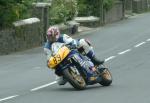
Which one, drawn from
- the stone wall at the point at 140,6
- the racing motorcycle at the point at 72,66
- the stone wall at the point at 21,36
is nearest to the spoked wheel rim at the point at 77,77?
the racing motorcycle at the point at 72,66

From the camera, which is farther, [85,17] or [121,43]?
[85,17]

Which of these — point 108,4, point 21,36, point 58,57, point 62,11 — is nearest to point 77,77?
point 58,57

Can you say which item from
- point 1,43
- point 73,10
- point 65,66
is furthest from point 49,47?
point 73,10

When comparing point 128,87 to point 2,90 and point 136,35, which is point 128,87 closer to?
point 2,90

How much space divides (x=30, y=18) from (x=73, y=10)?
8.29 meters

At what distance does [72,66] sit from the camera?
583 inches

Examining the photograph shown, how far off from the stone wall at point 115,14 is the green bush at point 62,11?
26.5 ft

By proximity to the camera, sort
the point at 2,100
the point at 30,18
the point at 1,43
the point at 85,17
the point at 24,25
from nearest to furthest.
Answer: the point at 2,100, the point at 1,43, the point at 24,25, the point at 30,18, the point at 85,17

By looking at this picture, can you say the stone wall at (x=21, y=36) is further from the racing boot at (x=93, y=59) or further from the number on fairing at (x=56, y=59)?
the number on fairing at (x=56, y=59)

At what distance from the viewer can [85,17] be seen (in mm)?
45219

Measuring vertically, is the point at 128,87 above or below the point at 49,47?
below

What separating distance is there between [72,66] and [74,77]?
260 millimetres

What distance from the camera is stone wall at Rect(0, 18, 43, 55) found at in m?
27.9

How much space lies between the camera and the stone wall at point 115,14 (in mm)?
48938
